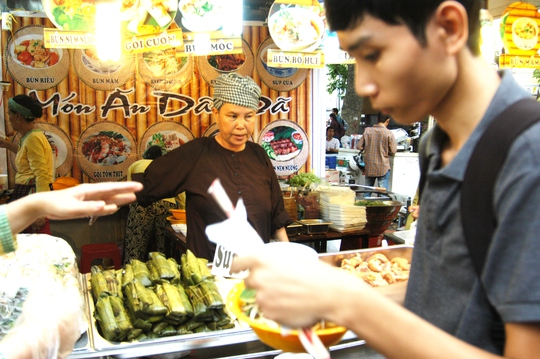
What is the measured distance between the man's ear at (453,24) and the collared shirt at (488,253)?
135 millimetres

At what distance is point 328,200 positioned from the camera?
5156 millimetres

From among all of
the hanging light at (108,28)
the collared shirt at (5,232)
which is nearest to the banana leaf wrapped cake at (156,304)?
the collared shirt at (5,232)

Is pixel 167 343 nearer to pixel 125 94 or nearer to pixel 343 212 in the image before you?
pixel 343 212

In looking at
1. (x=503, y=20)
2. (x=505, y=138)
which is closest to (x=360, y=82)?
(x=505, y=138)

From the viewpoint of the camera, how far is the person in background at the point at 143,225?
19.3ft

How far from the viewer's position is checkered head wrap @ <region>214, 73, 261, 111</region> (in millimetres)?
3506

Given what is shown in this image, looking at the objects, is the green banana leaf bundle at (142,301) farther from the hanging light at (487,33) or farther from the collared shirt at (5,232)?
the hanging light at (487,33)

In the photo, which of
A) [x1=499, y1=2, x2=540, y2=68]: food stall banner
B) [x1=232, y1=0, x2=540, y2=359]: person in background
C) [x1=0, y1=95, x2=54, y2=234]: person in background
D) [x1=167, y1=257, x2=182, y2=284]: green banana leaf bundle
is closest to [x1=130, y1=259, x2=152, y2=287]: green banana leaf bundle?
[x1=167, y1=257, x2=182, y2=284]: green banana leaf bundle

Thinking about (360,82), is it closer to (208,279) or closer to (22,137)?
(208,279)

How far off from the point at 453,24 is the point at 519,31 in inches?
242

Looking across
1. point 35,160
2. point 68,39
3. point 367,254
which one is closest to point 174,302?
point 367,254

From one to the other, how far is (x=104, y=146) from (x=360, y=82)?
5.78 metres

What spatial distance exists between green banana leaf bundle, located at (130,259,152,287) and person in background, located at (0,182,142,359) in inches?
27.4

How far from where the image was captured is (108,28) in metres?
3.70
